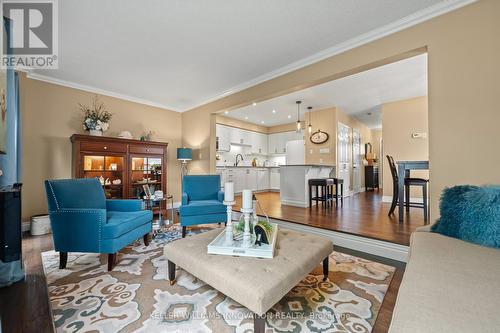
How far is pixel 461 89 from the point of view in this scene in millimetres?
1956

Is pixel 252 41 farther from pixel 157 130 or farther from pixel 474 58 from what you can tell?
pixel 157 130

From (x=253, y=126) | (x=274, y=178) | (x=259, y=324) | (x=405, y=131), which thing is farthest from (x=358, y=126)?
(x=259, y=324)

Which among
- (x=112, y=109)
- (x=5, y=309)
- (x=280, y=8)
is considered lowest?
(x=5, y=309)

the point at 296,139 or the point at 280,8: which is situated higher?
the point at 280,8

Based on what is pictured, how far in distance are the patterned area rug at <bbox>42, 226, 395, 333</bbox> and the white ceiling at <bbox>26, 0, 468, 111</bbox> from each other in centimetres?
259

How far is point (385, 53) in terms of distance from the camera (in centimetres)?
238

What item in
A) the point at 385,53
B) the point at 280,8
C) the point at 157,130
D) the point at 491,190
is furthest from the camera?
the point at 157,130

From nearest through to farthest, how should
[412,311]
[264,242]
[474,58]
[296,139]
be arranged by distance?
[412,311], [264,242], [474,58], [296,139]

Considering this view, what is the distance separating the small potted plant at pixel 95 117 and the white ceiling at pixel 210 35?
444mm

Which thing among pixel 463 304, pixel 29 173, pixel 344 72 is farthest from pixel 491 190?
pixel 29 173

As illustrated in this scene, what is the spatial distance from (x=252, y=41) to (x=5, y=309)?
336 cm

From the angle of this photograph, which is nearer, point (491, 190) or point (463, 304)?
point (463, 304)

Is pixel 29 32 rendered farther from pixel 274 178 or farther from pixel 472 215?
pixel 274 178

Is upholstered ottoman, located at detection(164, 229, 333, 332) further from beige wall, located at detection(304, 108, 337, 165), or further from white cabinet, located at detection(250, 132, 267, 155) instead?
white cabinet, located at detection(250, 132, 267, 155)
